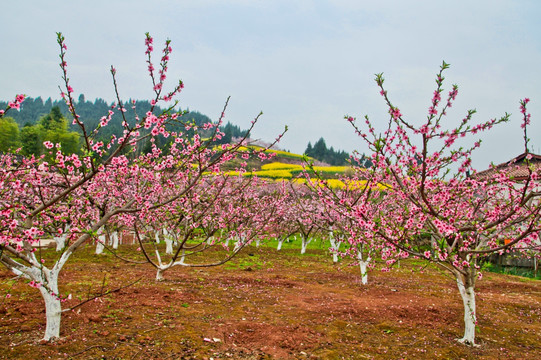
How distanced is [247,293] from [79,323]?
5771 millimetres

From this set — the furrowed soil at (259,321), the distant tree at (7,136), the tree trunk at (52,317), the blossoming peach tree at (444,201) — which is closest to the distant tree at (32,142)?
the distant tree at (7,136)

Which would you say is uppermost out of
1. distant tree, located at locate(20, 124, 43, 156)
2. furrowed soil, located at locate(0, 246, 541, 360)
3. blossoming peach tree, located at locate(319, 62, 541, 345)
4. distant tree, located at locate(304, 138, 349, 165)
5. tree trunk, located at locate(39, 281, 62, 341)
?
distant tree, located at locate(304, 138, 349, 165)

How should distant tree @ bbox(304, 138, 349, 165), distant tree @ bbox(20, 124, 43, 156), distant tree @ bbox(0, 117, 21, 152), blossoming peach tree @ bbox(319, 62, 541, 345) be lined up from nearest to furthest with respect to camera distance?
1. blossoming peach tree @ bbox(319, 62, 541, 345)
2. distant tree @ bbox(20, 124, 43, 156)
3. distant tree @ bbox(0, 117, 21, 152)
4. distant tree @ bbox(304, 138, 349, 165)

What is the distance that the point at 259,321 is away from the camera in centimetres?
881

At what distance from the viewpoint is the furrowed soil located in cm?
676

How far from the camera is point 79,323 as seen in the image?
761cm

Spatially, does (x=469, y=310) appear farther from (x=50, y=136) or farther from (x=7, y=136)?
(x=7, y=136)

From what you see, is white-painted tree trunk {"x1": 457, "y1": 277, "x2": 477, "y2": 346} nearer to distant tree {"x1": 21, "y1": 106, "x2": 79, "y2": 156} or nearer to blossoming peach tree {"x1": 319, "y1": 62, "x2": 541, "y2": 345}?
blossoming peach tree {"x1": 319, "y1": 62, "x2": 541, "y2": 345}

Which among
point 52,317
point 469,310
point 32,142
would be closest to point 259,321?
point 52,317

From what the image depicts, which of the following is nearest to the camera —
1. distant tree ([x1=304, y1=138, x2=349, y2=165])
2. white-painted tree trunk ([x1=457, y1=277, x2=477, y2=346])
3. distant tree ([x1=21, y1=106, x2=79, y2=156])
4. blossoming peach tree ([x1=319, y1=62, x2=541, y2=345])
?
blossoming peach tree ([x1=319, y1=62, x2=541, y2=345])

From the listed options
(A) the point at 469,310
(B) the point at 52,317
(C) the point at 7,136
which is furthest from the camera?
(C) the point at 7,136

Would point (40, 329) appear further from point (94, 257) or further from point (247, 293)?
point (94, 257)

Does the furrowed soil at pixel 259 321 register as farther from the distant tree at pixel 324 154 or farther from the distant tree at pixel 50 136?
the distant tree at pixel 324 154

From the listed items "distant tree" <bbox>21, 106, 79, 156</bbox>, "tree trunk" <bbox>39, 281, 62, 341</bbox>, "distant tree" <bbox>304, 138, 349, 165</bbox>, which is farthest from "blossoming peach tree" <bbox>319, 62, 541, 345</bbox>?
"distant tree" <bbox>304, 138, 349, 165</bbox>
